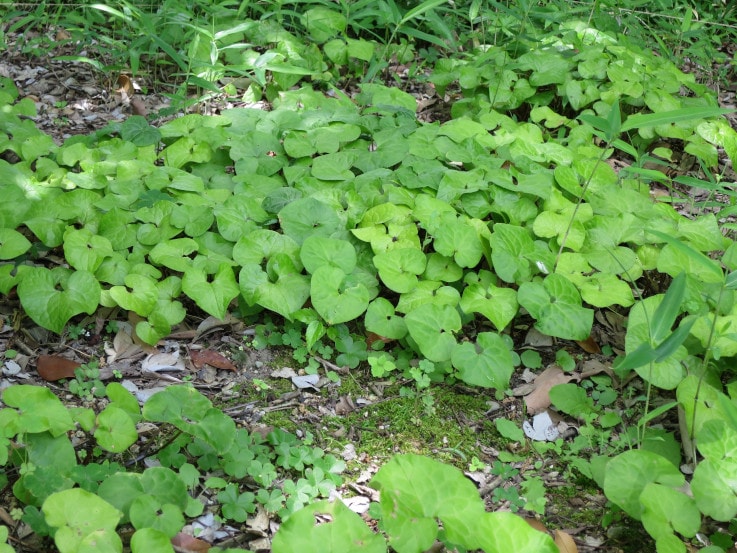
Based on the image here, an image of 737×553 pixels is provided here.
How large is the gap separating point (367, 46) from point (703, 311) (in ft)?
8.69

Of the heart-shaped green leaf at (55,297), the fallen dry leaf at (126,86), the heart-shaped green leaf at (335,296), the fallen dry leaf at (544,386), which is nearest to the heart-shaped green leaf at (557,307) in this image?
the fallen dry leaf at (544,386)

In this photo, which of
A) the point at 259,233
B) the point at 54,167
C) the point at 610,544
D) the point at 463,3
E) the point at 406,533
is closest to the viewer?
the point at 406,533

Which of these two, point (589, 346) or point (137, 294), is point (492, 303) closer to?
point (589, 346)

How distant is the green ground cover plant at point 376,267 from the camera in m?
1.75

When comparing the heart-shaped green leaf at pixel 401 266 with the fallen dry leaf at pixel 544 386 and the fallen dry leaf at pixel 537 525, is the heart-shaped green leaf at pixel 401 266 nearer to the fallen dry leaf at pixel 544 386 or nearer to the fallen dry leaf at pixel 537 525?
the fallen dry leaf at pixel 544 386

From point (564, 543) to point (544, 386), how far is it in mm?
683

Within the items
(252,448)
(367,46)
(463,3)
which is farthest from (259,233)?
(463,3)

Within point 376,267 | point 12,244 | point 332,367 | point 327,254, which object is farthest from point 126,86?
point 332,367

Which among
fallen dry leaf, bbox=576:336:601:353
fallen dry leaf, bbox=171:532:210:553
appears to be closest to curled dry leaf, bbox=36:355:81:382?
fallen dry leaf, bbox=171:532:210:553

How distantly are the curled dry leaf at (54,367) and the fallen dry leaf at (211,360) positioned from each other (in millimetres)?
394

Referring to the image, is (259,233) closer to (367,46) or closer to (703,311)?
(703,311)

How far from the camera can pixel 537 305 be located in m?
2.42

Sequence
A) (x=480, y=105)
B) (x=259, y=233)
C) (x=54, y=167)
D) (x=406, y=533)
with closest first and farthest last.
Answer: (x=406, y=533) < (x=259, y=233) < (x=54, y=167) < (x=480, y=105)

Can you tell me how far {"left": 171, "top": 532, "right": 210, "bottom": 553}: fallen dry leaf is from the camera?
68.0 inches
